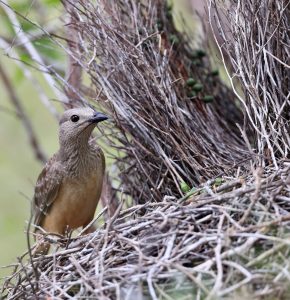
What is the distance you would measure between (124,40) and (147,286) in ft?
5.54

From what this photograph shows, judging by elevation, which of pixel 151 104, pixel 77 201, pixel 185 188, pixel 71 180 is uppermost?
pixel 151 104

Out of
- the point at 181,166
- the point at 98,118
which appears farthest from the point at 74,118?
the point at 181,166

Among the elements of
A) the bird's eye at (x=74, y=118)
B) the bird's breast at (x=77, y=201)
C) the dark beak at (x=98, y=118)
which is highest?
the bird's eye at (x=74, y=118)

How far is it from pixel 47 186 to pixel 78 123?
492 mm

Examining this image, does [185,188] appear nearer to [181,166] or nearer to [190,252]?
[181,166]

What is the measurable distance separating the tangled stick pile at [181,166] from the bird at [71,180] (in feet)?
0.57

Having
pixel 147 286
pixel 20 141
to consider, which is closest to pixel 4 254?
pixel 20 141

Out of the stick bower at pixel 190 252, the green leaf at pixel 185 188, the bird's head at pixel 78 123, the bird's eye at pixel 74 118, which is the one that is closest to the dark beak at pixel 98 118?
the bird's head at pixel 78 123

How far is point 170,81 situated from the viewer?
4.46 metres

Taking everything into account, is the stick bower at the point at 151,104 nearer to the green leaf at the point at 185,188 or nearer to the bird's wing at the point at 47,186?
the green leaf at the point at 185,188

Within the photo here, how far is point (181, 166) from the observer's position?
14.1 ft

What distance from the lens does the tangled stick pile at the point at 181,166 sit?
3.13 m

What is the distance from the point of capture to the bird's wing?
4891mm

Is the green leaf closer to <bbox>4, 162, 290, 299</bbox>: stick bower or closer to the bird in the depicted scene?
<bbox>4, 162, 290, 299</bbox>: stick bower
